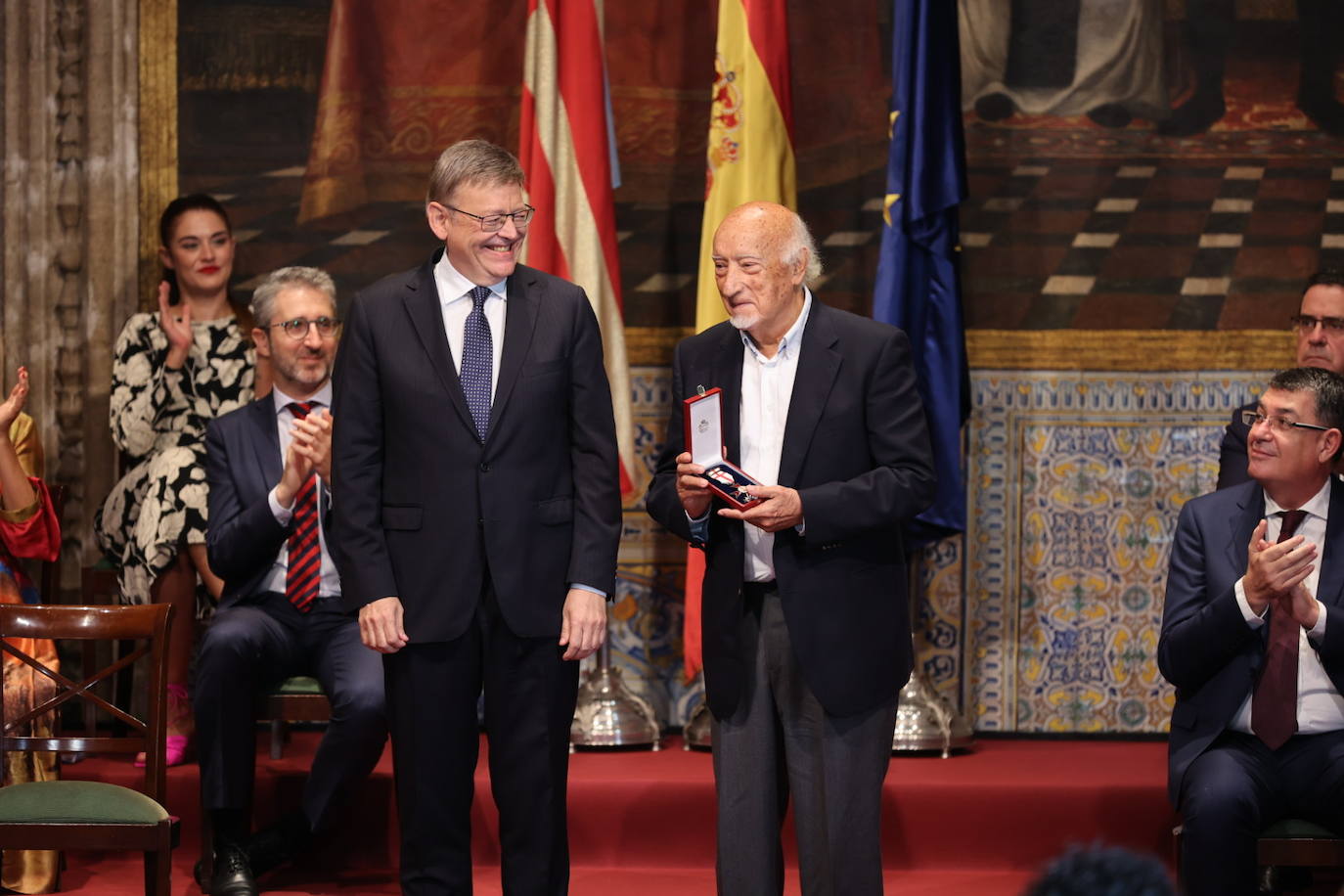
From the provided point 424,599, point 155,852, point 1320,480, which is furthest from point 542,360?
point 1320,480

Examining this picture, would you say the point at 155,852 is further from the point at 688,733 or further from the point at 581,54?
the point at 581,54

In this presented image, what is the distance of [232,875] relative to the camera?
4.07 m

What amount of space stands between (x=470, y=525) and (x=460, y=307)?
0.44m

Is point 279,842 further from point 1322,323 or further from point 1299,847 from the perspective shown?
point 1322,323

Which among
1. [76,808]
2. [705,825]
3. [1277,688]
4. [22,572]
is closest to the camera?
[76,808]

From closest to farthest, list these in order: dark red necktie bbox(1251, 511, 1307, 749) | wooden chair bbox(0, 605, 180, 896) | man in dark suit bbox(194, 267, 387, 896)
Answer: wooden chair bbox(0, 605, 180, 896), dark red necktie bbox(1251, 511, 1307, 749), man in dark suit bbox(194, 267, 387, 896)

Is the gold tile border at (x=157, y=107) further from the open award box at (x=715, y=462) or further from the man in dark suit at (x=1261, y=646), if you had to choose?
the man in dark suit at (x=1261, y=646)

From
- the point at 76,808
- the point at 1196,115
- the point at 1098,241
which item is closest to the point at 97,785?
the point at 76,808

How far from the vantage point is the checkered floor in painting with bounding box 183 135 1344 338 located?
5426 mm

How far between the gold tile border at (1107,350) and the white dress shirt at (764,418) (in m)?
2.07

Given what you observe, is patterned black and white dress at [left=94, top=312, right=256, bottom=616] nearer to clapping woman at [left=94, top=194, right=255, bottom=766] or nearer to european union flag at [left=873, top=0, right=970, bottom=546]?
clapping woman at [left=94, top=194, right=255, bottom=766]

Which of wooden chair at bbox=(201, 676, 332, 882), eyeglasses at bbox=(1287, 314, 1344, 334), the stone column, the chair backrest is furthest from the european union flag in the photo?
the stone column

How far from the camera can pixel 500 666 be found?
10.6ft

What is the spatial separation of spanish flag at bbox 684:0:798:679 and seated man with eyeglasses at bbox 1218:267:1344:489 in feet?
4.94
